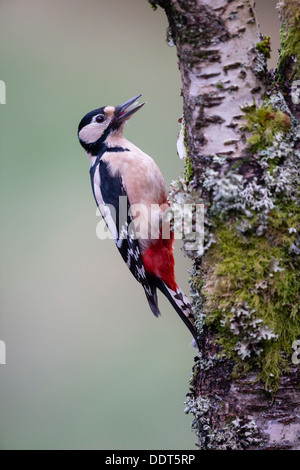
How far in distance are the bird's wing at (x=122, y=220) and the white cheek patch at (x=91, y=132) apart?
7.9 inches

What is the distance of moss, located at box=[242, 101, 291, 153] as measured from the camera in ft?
6.29

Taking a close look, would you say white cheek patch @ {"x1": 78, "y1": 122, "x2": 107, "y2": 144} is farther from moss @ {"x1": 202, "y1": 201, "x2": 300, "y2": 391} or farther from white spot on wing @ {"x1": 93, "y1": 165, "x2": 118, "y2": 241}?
moss @ {"x1": 202, "y1": 201, "x2": 300, "y2": 391}

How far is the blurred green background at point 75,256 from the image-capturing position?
4.36 metres

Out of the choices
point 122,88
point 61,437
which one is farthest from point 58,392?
point 122,88

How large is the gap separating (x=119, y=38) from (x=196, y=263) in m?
3.65

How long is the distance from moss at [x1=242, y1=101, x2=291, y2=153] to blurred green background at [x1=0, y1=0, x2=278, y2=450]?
2.44m

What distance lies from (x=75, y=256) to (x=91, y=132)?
1.71 m

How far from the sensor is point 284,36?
81.3 inches

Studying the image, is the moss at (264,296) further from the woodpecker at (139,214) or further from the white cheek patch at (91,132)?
the white cheek patch at (91,132)

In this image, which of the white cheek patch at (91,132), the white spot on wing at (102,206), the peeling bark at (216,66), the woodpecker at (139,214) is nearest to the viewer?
the peeling bark at (216,66)

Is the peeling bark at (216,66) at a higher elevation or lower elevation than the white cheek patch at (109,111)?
lower

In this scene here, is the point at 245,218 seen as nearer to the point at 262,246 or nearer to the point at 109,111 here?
the point at 262,246

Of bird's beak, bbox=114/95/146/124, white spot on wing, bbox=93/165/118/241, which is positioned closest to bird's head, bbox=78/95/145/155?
bird's beak, bbox=114/95/146/124

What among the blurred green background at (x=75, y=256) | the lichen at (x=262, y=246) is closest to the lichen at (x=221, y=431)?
the lichen at (x=262, y=246)
